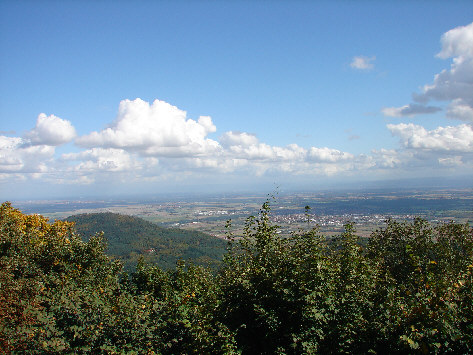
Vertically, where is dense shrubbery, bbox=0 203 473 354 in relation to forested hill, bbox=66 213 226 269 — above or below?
above

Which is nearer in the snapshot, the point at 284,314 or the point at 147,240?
the point at 284,314

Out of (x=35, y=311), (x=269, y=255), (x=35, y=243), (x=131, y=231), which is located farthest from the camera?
(x=131, y=231)

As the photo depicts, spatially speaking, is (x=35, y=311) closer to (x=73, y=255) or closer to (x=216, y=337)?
(x=216, y=337)

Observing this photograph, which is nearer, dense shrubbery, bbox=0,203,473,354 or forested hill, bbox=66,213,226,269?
dense shrubbery, bbox=0,203,473,354

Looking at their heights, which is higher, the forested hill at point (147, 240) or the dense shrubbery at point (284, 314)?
the dense shrubbery at point (284, 314)

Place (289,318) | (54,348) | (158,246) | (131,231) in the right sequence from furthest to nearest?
(131,231) < (158,246) < (54,348) < (289,318)

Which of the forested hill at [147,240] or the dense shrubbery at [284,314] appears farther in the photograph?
the forested hill at [147,240]

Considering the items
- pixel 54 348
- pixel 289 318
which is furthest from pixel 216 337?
pixel 54 348

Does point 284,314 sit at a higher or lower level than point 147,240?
higher
